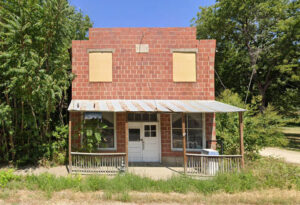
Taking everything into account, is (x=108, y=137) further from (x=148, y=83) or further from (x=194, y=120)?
(x=194, y=120)

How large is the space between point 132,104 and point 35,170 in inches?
196

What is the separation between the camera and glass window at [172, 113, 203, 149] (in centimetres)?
929

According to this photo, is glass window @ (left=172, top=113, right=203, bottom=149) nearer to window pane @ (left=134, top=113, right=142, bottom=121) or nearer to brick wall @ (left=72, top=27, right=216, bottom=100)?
brick wall @ (left=72, top=27, right=216, bottom=100)

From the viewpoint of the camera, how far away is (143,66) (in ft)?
31.2

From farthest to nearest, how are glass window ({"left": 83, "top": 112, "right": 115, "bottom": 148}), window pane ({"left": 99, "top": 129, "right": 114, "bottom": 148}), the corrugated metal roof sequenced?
1. window pane ({"left": 99, "top": 129, "right": 114, "bottom": 148})
2. glass window ({"left": 83, "top": 112, "right": 115, "bottom": 148})
3. the corrugated metal roof

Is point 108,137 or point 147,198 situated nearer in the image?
point 147,198

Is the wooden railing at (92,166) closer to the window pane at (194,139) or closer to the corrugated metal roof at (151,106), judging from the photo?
the corrugated metal roof at (151,106)

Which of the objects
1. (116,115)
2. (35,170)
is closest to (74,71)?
(116,115)

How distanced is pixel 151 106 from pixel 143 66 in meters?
2.43

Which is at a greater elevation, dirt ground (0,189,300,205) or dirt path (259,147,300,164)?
dirt ground (0,189,300,205)

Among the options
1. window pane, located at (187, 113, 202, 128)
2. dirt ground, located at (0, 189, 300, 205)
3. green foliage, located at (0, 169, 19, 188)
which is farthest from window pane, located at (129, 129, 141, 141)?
green foliage, located at (0, 169, 19, 188)

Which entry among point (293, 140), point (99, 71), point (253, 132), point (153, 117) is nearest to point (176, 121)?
point (153, 117)

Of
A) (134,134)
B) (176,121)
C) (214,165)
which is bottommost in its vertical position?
(214,165)

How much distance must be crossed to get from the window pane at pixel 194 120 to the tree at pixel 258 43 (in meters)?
9.48
